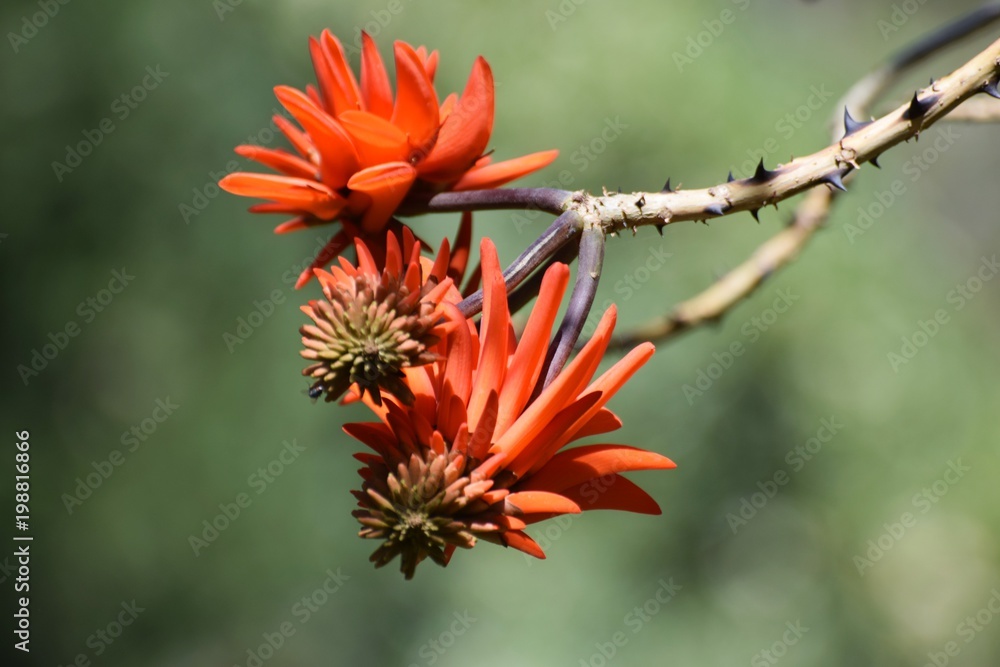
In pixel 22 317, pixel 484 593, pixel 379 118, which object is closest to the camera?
pixel 379 118

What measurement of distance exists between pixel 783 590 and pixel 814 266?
1052 millimetres

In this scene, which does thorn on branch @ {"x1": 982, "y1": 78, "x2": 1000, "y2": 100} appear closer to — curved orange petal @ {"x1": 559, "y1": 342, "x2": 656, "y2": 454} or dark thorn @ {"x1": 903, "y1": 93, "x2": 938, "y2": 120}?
dark thorn @ {"x1": 903, "y1": 93, "x2": 938, "y2": 120}

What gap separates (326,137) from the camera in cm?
69

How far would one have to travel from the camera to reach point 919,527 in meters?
2.63

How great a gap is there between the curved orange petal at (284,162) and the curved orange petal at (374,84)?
0.08m

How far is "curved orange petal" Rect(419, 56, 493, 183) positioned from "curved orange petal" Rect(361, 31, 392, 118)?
0.06 m

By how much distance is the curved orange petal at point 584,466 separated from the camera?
601 millimetres

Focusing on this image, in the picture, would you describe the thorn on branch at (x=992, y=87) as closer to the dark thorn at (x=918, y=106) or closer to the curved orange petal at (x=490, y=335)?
the dark thorn at (x=918, y=106)

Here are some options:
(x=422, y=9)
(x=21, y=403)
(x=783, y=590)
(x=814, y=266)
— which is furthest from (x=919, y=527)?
(x=21, y=403)

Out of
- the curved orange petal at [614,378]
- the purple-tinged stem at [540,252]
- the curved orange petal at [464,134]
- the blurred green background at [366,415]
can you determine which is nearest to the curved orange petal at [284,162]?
the curved orange petal at [464,134]

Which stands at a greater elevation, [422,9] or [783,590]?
[422,9]

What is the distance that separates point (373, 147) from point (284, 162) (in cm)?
9

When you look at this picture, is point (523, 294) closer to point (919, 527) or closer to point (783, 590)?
point (783, 590)

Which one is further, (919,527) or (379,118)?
(919,527)
